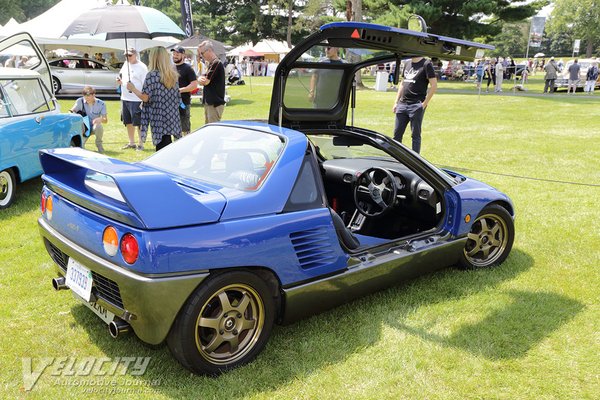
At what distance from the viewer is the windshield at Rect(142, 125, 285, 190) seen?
115 inches

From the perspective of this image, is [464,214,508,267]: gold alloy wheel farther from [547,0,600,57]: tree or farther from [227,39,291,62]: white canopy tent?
[547,0,600,57]: tree

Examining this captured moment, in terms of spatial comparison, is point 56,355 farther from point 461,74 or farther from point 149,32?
point 461,74

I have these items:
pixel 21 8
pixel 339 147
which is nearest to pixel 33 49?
pixel 339 147

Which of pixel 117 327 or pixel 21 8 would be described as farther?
pixel 21 8

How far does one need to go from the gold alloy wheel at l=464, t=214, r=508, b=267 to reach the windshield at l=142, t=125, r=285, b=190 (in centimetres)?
189

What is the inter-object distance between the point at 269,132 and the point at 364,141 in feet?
2.59

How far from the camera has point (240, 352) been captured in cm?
267

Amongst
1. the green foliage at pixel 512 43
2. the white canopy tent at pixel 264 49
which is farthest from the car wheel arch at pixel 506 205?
the green foliage at pixel 512 43

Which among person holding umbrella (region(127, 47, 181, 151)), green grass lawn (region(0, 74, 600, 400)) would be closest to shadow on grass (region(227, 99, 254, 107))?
person holding umbrella (region(127, 47, 181, 151))

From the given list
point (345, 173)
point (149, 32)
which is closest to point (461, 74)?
point (149, 32)

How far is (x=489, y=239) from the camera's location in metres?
4.11

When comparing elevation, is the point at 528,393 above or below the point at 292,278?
below

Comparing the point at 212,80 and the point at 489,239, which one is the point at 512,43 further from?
the point at 489,239

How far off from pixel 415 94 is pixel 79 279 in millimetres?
5282
